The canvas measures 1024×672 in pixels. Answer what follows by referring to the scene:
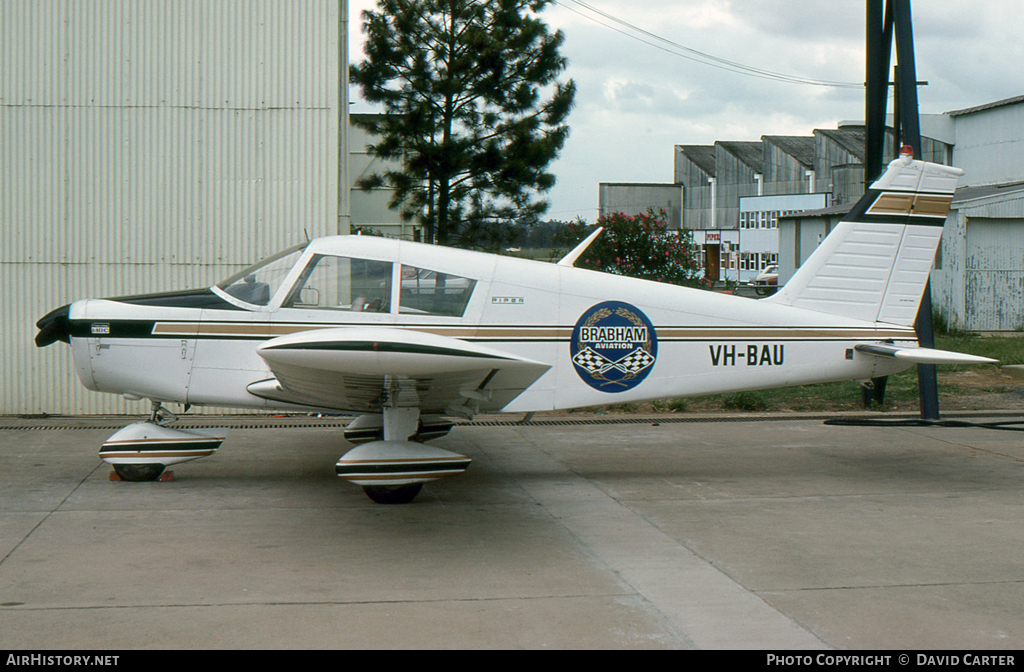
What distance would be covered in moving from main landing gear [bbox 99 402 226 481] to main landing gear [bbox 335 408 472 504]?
1.37 meters

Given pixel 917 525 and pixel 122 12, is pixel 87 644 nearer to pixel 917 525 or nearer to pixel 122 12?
pixel 917 525

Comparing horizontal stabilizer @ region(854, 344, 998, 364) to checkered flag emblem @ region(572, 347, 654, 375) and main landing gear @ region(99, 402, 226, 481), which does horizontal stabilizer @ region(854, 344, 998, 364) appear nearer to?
checkered flag emblem @ region(572, 347, 654, 375)

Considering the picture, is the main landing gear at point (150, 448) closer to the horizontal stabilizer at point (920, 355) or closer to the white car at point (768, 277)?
the horizontal stabilizer at point (920, 355)

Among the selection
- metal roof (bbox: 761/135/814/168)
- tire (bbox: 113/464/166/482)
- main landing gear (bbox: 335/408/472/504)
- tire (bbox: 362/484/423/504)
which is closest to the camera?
main landing gear (bbox: 335/408/472/504)

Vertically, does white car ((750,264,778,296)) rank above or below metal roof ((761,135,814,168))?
below

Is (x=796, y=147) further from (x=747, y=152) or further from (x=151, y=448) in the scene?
(x=151, y=448)

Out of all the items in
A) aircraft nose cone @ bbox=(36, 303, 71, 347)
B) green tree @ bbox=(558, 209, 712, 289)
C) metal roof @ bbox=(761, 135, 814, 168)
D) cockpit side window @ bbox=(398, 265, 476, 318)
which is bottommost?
aircraft nose cone @ bbox=(36, 303, 71, 347)

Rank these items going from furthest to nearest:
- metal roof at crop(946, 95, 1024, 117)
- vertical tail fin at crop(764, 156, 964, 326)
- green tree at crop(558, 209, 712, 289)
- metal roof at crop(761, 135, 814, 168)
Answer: metal roof at crop(761, 135, 814, 168)
metal roof at crop(946, 95, 1024, 117)
green tree at crop(558, 209, 712, 289)
vertical tail fin at crop(764, 156, 964, 326)

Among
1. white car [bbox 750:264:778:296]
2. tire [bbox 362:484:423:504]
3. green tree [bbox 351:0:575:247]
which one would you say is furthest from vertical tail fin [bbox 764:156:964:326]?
white car [bbox 750:264:778:296]

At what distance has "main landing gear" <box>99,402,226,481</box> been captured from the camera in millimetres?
7238

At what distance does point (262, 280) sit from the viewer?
7316mm
